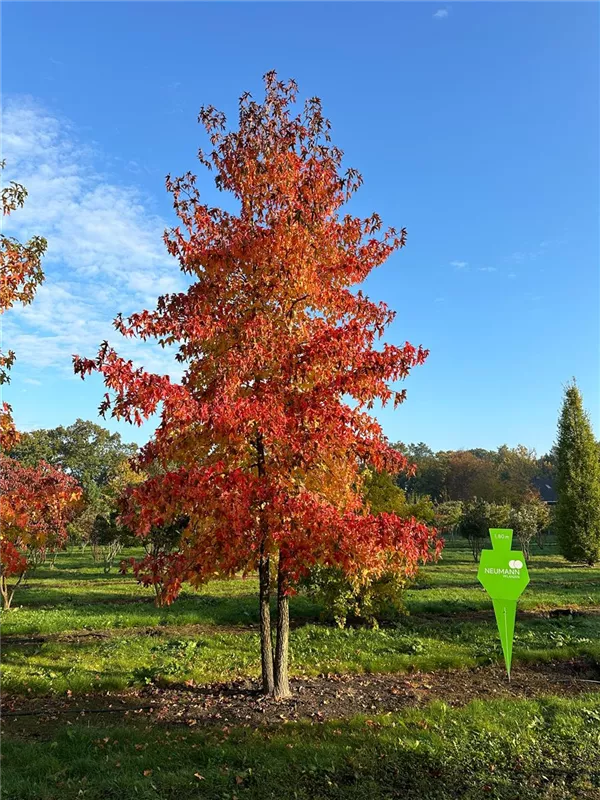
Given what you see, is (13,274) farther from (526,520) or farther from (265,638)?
(526,520)

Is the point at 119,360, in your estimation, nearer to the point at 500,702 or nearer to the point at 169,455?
the point at 169,455

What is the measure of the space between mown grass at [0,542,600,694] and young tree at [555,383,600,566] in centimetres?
1305

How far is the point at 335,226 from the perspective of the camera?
24.0 ft

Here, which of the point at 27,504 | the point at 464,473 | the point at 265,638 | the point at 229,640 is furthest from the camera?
the point at 464,473

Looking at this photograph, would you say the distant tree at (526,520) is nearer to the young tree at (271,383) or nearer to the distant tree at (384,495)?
the distant tree at (384,495)

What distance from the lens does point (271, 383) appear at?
647 cm

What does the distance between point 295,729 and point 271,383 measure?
3.89 m

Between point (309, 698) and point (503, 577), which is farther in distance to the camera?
point (503, 577)

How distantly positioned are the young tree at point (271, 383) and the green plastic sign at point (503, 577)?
1.91 metres

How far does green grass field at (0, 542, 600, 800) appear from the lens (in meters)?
4.38

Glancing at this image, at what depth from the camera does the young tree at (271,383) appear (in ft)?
18.1

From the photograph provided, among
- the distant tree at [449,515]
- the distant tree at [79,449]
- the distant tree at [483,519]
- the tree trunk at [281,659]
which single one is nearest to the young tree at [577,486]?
the distant tree at [483,519]

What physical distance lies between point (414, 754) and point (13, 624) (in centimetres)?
1064

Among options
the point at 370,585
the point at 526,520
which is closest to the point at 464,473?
the point at 526,520
